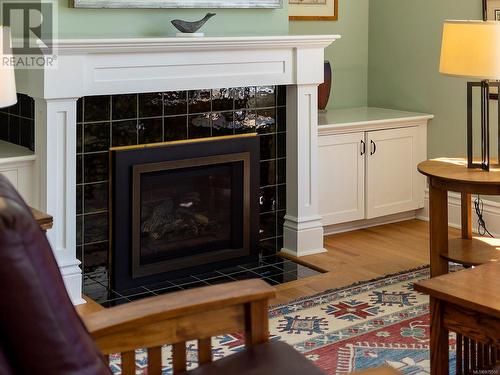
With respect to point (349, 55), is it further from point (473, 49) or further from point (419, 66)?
point (473, 49)

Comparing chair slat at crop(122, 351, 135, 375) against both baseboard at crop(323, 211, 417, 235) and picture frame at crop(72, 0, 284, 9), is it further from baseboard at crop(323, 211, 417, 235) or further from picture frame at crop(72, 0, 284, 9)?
baseboard at crop(323, 211, 417, 235)

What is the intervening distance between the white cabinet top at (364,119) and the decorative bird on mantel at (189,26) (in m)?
1.06

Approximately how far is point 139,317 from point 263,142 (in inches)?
113

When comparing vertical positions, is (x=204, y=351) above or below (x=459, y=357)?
above

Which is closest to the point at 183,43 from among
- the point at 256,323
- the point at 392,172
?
the point at 392,172

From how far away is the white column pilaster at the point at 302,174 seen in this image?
4836mm

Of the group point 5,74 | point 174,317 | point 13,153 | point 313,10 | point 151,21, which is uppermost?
point 313,10

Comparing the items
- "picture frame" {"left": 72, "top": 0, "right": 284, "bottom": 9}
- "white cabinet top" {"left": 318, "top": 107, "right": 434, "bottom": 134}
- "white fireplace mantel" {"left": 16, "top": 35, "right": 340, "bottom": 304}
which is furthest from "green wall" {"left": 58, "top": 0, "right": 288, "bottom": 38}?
"white cabinet top" {"left": 318, "top": 107, "right": 434, "bottom": 134}

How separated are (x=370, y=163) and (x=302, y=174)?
676mm

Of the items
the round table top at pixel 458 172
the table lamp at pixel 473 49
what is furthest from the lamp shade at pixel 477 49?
the round table top at pixel 458 172

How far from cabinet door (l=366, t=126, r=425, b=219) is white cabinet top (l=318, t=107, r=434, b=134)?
0.05 metres

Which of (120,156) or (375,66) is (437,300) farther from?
(375,66)

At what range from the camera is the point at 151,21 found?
4355 millimetres

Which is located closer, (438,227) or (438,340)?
(438,340)
